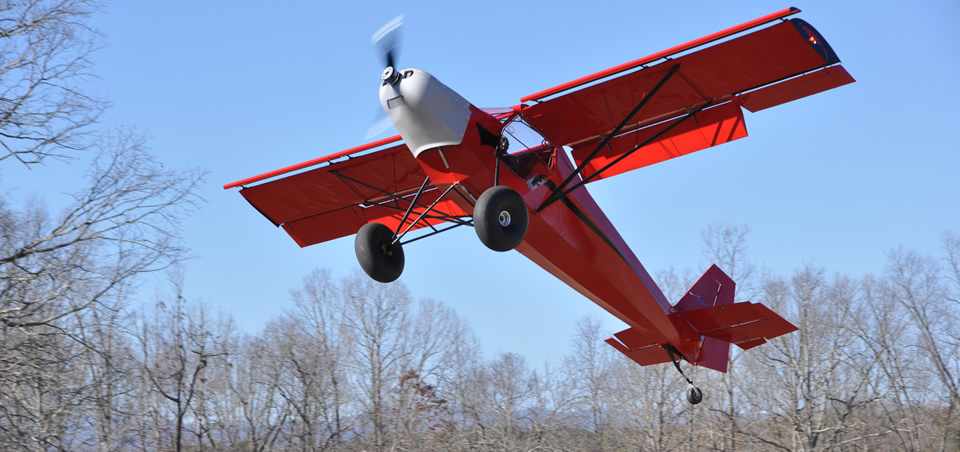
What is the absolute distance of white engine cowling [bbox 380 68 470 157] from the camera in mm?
8148

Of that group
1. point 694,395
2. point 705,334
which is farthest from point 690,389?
point 705,334

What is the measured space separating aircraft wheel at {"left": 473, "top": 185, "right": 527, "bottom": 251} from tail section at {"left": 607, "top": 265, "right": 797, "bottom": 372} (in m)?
4.65

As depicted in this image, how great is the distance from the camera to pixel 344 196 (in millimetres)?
11414

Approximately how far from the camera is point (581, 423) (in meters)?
34.8

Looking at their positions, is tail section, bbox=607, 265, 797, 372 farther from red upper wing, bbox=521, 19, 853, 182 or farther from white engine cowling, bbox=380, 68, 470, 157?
white engine cowling, bbox=380, 68, 470, 157

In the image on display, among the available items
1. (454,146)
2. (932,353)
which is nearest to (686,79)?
(454,146)

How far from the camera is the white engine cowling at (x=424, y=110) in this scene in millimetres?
8148

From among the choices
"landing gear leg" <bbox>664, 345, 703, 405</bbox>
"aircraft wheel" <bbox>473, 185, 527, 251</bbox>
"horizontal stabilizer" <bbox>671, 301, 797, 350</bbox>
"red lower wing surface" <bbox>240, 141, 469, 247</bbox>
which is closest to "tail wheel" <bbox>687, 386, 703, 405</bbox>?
"landing gear leg" <bbox>664, 345, 703, 405</bbox>

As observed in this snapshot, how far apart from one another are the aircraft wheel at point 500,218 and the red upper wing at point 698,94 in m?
1.33

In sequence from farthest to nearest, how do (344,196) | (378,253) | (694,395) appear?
(694,395)
(344,196)
(378,253)

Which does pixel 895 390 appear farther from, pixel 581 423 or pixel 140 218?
pixel 140 218

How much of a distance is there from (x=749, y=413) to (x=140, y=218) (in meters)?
27.6

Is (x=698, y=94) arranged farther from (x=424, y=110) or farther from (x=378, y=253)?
(x=378, y=253)

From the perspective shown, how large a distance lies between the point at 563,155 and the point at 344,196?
320cm
